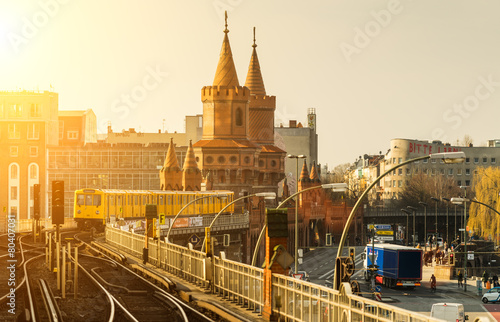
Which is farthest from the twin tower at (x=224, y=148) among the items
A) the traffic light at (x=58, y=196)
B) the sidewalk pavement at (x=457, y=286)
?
the traffic light at (x=58, y=196)

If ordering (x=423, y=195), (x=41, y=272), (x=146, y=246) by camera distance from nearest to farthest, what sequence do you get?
1. (x=41, y=272)
2. (x=146, y=246)
3. (x=423, y=195)

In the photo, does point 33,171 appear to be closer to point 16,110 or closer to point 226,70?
point 16,110

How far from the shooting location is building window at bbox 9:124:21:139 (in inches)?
5310

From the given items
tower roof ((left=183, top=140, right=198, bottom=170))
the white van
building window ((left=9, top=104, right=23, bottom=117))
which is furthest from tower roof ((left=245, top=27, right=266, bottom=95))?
the white van

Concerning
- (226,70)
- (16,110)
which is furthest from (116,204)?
(16,110)

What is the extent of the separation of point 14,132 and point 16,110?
423cm

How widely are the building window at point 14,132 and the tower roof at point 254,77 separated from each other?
36.5m

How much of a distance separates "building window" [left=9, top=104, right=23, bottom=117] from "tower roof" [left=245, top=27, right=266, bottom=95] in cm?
3613

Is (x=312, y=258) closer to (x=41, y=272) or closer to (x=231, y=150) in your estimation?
(x=231, y=150)

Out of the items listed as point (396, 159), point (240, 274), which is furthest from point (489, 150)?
point (240, 274)

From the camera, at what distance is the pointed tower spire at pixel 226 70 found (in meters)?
120

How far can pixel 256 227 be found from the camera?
104 meters

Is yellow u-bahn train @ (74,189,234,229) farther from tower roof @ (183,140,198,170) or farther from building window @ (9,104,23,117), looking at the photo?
building window @ (9,104,23,117)

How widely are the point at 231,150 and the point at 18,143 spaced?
3806 centimetres
